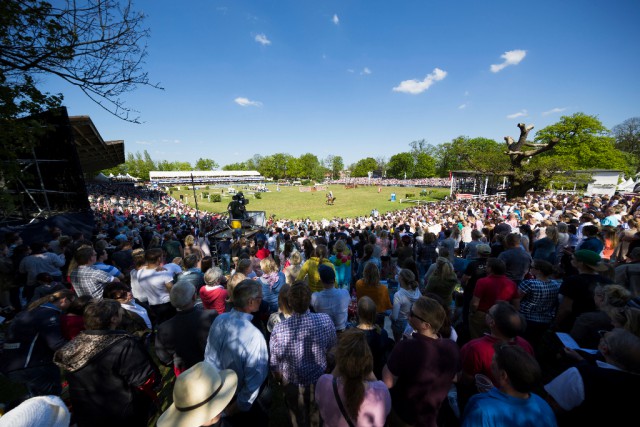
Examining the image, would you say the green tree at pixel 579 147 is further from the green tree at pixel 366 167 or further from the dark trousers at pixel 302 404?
the green tree at pixel 366 167

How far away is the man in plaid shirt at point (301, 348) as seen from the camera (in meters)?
2.57

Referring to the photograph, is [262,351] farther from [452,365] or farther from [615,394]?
[615,394]

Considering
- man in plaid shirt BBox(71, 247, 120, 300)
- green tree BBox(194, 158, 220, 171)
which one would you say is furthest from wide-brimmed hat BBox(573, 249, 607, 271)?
green tree BBox(194, 158, 220, 171)

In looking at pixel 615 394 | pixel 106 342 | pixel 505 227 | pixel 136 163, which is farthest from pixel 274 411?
pixel 136 163

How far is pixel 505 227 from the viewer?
812 centimetres

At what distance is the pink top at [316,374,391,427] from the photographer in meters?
1.80

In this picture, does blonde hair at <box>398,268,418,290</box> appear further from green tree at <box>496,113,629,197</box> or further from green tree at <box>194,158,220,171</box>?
green tree at <box>194,158,220,171</box>

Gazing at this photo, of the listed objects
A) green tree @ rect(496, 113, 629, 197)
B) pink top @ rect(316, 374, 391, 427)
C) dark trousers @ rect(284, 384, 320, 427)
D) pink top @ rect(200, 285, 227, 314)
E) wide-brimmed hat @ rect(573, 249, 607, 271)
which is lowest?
dark trousers @ rect(284, 384, 320, 427)

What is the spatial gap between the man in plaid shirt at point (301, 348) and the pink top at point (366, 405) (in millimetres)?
705

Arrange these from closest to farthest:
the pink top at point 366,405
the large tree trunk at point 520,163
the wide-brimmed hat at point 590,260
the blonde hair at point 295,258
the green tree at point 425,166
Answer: the pink top at point 366,405
the wide-brimmed hat at point 590,260
the blonde hair at point 295,258
the large tree trunk at point 520,163
the green tree at point 425,166

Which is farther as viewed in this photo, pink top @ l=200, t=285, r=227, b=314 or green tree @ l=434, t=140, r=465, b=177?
green tree @ l=434, t=140, r=465, b=177

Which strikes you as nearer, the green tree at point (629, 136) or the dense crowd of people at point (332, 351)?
the dense crowd of people at point (332, 351)

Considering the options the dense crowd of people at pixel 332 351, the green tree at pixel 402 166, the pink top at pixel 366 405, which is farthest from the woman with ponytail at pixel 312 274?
the green tree at pixel 402 166

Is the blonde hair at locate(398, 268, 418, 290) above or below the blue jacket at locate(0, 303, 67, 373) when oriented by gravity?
above
